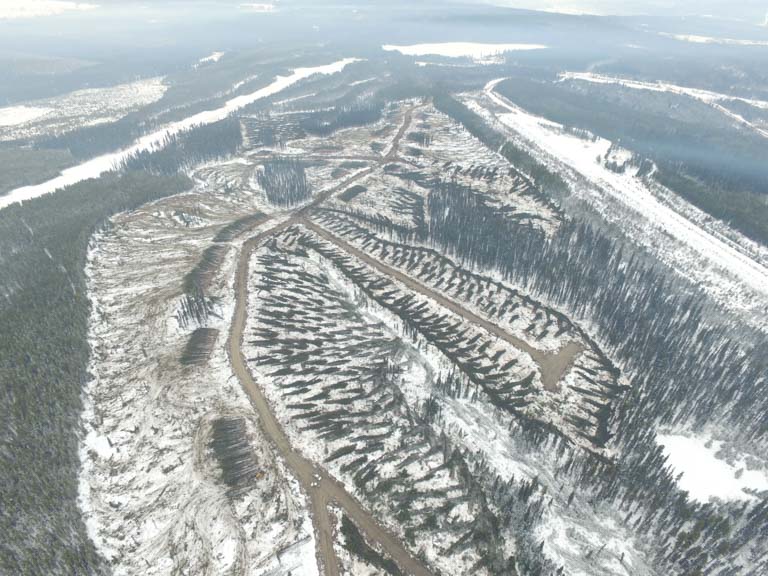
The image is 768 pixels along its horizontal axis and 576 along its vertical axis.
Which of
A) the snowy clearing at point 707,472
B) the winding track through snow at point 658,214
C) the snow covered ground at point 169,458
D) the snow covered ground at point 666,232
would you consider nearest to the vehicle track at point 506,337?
the snowy clearing at point 707,472

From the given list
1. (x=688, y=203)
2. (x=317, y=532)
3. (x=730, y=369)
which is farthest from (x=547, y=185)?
(x=317, y=532)

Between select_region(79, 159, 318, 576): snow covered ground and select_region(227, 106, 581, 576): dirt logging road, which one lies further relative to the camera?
select_region(227, 106, 581, 576): dirt logging road

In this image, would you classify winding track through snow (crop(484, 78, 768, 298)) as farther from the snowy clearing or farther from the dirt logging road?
the dirt logging road

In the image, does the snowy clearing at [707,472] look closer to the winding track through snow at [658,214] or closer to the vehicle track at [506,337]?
the vehicle track at [506,337]

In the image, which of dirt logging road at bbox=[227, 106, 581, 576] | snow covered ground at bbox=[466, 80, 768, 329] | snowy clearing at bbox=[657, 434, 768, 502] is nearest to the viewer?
dirt logging road at bbox=[227, 106, 581, 576]

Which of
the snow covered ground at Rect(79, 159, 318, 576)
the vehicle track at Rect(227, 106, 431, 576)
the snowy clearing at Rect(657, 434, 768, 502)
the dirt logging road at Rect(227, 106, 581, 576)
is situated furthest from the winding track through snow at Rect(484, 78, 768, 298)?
the snow covered ground at Rect(79, 159, 318, 576)

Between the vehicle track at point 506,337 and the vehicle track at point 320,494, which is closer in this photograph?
the vehicle track at point 320,494

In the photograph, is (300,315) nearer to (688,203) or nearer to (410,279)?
(410,279)
